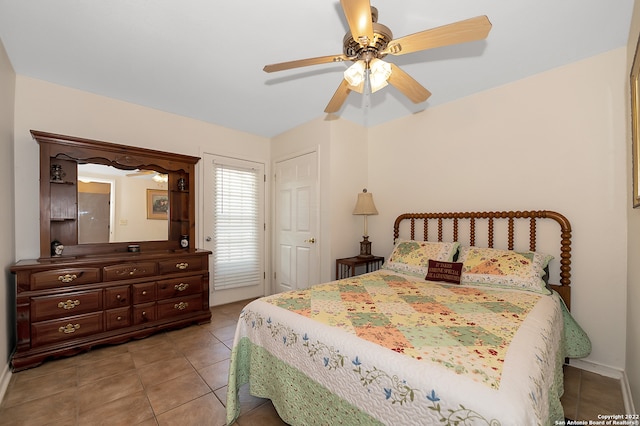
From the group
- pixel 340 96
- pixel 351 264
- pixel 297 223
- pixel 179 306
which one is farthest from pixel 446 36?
pixel 179 306

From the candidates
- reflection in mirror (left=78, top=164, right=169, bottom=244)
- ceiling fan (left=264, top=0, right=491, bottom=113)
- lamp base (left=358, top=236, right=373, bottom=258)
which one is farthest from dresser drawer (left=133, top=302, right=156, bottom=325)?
ceiling fan (left=264, top=0, right=491, bottom=113)

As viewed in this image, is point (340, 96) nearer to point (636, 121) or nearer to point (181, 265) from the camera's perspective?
point (636, 121)

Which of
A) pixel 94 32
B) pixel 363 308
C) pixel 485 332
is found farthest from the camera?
pixel 94 32

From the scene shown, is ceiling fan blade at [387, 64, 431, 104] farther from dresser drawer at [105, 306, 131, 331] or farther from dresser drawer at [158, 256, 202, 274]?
dresser drawer at [105, 306, 131, 331]

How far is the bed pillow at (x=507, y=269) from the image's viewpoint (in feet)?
6.90

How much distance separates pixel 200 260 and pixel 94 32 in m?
2.16

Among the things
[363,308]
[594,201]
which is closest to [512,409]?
[363,308]

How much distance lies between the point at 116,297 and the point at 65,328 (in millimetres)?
391

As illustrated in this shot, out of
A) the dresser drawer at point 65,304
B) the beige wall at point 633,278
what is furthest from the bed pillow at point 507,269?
the dresser drawer at point 65,304

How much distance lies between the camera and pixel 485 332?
1329mm

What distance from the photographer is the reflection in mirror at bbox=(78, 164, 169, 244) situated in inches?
108

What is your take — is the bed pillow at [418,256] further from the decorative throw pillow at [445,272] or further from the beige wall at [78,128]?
the beige wall at [78,128]

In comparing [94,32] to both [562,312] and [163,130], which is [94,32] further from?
[562,312]

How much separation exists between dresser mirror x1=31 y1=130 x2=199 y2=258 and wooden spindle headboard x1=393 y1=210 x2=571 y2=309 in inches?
105
